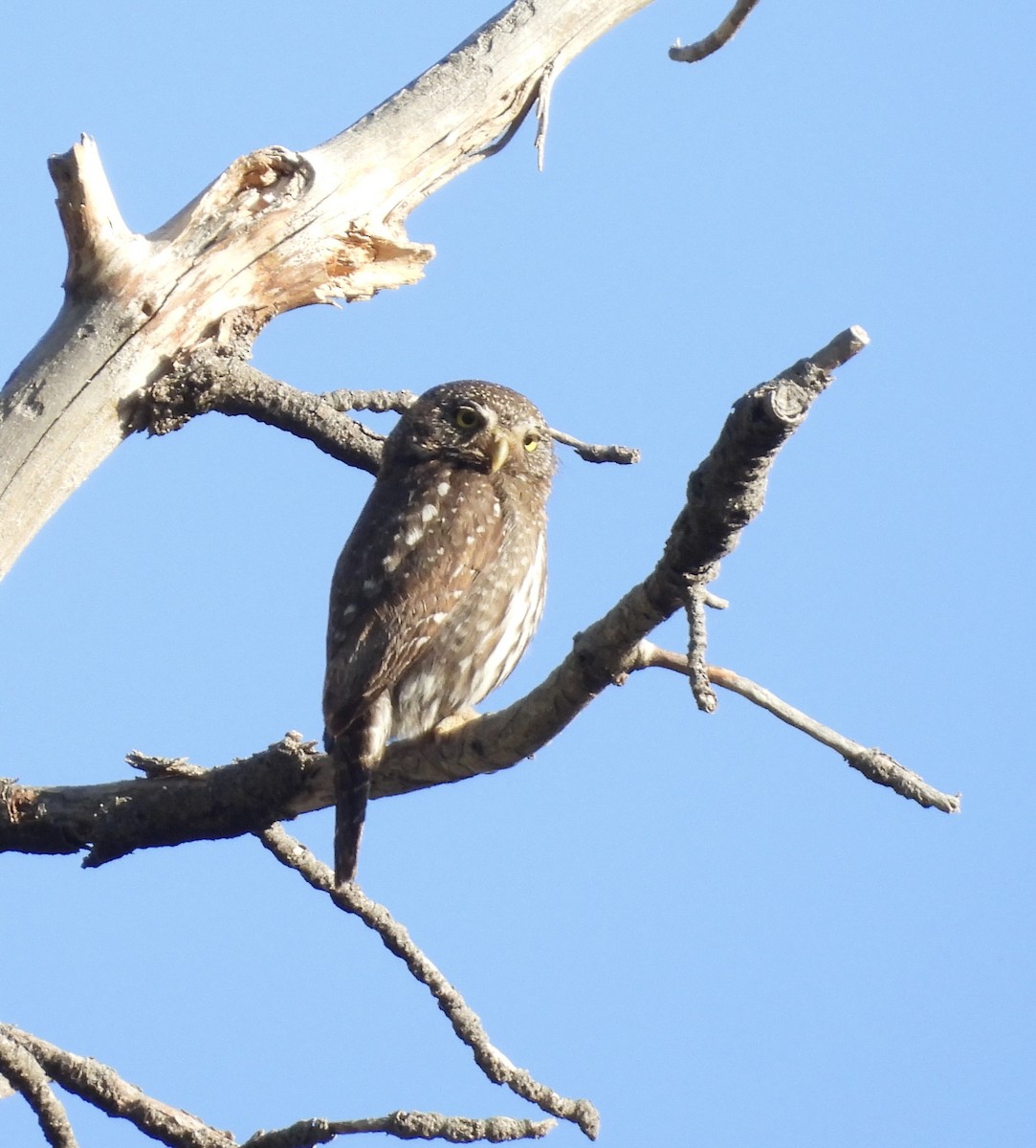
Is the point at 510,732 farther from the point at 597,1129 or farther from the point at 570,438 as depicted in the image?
the point at 570,438

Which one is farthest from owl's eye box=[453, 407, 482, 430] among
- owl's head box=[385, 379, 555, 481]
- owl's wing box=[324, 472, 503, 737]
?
owl's wing box=[324, 472, 503, 737]

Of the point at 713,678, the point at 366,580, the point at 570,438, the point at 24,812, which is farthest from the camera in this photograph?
the point at 570,438

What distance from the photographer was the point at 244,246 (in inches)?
181

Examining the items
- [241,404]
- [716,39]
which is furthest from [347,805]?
[716,39]

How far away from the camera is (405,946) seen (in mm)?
4055

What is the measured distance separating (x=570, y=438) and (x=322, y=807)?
1699 millimetres

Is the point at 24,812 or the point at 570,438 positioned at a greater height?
the point at 570,438

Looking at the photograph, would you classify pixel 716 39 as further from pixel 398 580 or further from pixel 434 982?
pixel 434 982

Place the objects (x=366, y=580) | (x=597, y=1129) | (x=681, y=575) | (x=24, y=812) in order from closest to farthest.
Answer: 1. (x=681, y=575)
2. (x=597, y=1129)
3. (x=24, y=812)
4. (x=366, y=580)

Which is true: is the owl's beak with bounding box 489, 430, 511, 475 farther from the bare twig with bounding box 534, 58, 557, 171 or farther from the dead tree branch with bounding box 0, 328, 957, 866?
the dead tree branch with bounding box 0, 328, 957, 866

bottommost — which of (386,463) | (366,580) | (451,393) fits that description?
(366,580)

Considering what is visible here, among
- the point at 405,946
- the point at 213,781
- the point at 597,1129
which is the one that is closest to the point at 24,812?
the point at 213,781

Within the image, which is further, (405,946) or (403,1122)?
(405,946)

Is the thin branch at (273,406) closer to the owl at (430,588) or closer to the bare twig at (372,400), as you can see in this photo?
the bare twig at (372,400)
